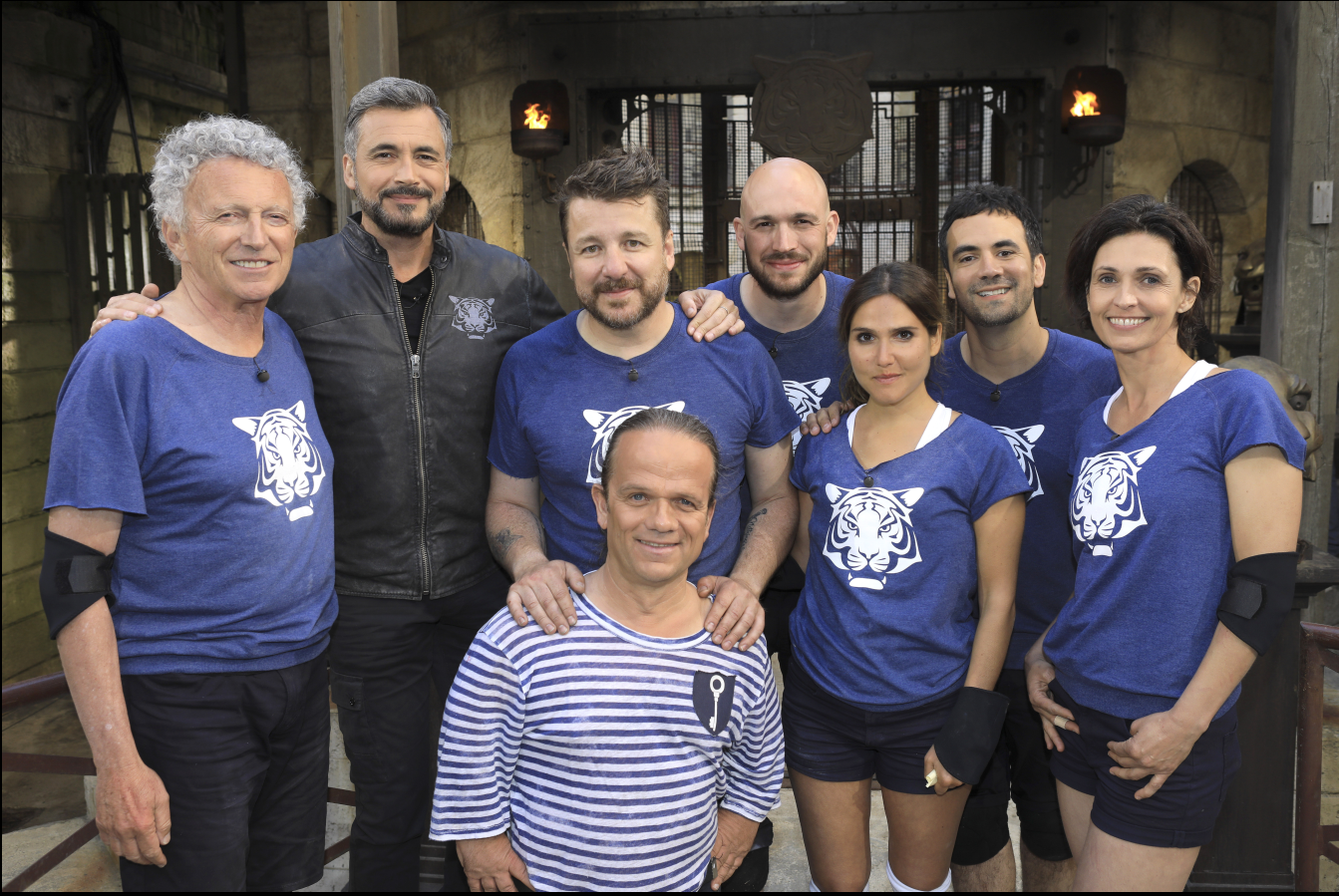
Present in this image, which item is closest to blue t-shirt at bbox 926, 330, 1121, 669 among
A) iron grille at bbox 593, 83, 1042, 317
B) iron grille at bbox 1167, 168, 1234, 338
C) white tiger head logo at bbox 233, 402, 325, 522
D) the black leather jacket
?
the black leather jacket

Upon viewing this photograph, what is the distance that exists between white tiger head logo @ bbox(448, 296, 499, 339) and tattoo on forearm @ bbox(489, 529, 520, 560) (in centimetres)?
59

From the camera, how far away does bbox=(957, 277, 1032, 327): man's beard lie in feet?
8.25

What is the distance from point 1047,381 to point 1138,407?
1.42ft

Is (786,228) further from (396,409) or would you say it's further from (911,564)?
(396,409)

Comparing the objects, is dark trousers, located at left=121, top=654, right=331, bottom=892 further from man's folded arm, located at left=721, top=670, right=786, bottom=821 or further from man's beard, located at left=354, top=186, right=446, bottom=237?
man's beard, located at left=354, top=186, right=446, bottom=237

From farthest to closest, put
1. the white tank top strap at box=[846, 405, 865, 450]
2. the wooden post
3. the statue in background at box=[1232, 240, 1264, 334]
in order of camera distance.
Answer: the statue in background at box=[1232, 240, 1264, 334] → the wooden post → the white tank top strap at box=[846, 405, 865, 450]

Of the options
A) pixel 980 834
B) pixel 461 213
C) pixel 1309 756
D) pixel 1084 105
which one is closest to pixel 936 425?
pixel 980 834

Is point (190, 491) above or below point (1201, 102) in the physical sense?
below

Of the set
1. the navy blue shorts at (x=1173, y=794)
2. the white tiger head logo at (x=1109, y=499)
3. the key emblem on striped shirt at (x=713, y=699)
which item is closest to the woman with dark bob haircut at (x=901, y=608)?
the white tiger head logo at (x=1109, y=499)

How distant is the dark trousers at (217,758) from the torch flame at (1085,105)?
245 inches

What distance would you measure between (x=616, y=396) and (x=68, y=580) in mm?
1229

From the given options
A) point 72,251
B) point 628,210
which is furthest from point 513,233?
point 628,210

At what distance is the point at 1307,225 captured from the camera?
5.20 meters

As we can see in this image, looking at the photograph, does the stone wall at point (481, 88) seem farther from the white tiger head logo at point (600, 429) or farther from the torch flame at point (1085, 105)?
the white tiger head logo at point (600, 429)
